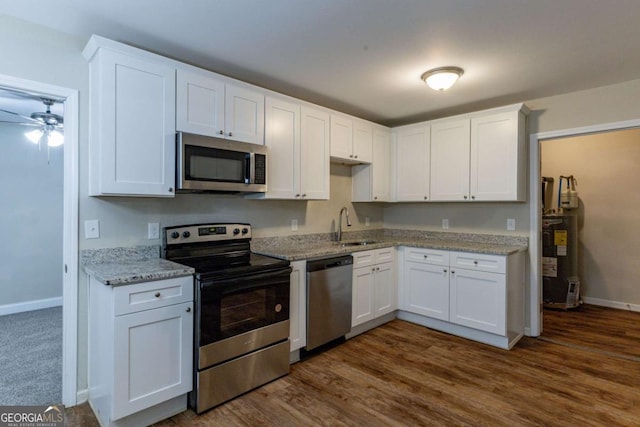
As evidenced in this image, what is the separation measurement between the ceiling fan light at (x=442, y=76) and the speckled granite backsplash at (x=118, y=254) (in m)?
2.56

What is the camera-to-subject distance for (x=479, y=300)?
3.28 m

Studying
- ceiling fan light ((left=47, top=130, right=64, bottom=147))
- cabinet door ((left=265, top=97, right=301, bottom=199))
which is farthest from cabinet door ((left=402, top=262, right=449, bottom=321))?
ceiling fan light ((left=47, top=130, right=64, bottom=147))

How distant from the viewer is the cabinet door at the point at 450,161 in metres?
3.64

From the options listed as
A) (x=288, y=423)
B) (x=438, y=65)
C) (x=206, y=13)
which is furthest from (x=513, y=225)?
(x=206, y=13)

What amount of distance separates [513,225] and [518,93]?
1339mm

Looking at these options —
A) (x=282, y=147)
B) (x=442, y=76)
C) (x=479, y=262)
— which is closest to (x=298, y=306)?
(x=282, y=147)

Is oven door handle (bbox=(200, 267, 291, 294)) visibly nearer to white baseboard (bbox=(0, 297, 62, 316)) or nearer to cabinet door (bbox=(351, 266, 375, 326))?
cabinet door (bbox=(351, 266, 375, 326))

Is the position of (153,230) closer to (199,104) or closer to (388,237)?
(199,104)

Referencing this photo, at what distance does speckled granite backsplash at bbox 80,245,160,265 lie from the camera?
229 cm

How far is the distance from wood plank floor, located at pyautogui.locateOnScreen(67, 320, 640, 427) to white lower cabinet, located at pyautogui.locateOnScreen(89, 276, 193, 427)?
20 cm

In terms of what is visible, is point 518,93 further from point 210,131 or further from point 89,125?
point 89,125

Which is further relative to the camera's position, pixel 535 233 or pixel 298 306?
pixel 535 233

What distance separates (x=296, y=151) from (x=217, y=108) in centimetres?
84

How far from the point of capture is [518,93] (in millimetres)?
3322
